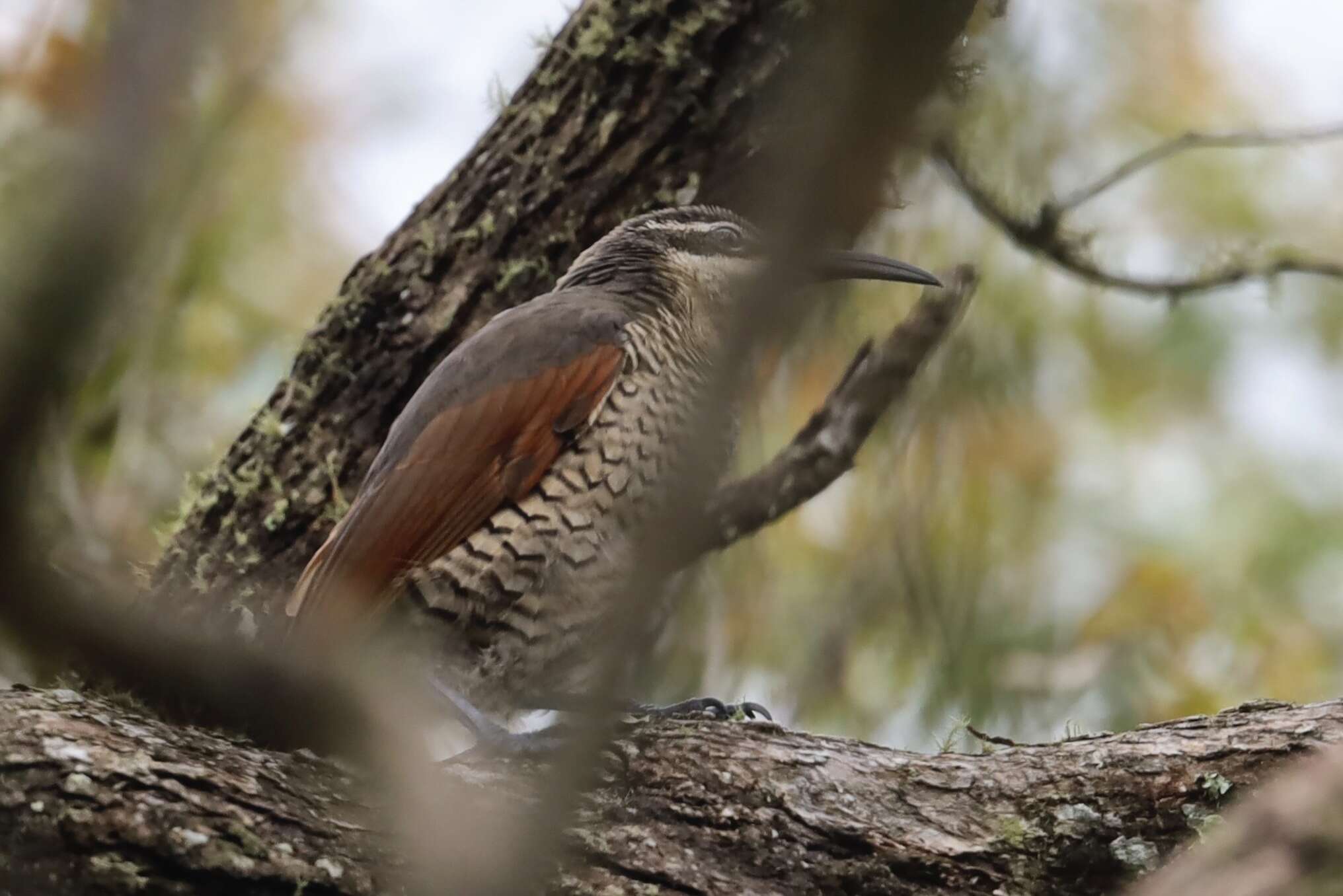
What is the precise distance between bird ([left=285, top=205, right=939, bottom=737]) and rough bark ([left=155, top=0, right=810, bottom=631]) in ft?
0.78

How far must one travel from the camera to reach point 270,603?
3.52 m

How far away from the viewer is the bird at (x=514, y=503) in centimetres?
313

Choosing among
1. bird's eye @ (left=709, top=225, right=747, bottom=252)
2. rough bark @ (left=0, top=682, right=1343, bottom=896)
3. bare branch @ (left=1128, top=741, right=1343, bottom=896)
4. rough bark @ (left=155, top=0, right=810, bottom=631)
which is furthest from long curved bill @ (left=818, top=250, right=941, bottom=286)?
bare branch @ (left=1128, top=741, right=1343, bottom=896)

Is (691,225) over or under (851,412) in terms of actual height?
over

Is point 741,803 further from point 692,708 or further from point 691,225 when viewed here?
point 691,225

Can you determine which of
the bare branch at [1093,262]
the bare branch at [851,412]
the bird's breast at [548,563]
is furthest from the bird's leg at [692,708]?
the bare branch at [1093,262]

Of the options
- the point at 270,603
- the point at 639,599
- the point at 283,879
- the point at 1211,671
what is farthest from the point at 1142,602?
the point at 639,599

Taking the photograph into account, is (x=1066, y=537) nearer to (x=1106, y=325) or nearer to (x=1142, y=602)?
(x=1142, y=602)

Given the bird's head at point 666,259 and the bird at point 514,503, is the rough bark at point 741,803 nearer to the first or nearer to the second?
the bird at point 514,503

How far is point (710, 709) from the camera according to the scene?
10.9 feet

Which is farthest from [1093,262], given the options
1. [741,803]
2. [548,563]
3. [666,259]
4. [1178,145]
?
[741,803]

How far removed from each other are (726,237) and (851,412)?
57 cm

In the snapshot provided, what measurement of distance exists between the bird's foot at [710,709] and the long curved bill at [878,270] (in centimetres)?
107

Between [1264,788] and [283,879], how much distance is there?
6.24ft
